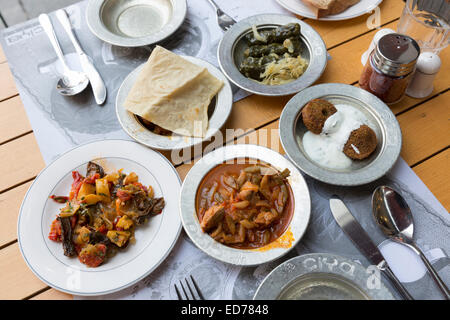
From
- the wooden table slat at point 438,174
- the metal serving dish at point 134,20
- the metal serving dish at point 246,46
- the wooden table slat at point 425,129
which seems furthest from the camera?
the metal serving dish at point 134,20

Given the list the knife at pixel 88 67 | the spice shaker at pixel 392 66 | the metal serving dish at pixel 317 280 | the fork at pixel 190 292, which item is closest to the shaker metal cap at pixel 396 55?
the spice shaker at pixel 392 66

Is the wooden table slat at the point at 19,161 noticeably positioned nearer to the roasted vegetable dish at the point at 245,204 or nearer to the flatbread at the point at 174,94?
the flatbread at the point at 174,94

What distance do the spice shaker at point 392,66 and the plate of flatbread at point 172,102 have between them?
0.56 metres

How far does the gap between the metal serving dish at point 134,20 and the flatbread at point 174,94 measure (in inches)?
8.9

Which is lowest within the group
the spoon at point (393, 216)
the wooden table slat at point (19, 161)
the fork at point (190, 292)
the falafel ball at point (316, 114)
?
the fork at point (190, 292)

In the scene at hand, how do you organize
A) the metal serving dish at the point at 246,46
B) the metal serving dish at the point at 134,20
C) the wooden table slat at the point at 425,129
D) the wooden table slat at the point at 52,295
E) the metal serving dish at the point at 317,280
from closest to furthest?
the metal serving dish at the point at 317,280, the wooden table slat at the point at 52,295, the wooden table slat at the point at 425,129, the metal serving dish at the point at 246,46, the metal serving dish at the point at 134,20

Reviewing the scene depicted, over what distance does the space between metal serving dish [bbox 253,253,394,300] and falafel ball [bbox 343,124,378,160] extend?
0.40 metres

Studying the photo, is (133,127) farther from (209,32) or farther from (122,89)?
(209,32)

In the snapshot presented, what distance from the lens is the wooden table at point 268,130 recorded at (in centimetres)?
122

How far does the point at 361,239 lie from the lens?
1167 millimetres

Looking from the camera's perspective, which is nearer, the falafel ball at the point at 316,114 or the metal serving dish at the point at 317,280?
the metal serving dish at the point at 317,280

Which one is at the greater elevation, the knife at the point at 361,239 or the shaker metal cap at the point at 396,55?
the shaker metal cap at the point at 396,55

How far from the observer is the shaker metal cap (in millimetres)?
1271

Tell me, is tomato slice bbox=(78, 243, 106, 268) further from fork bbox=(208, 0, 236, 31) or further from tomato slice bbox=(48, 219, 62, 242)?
fork bbox=(208, 0, 236, 31)
